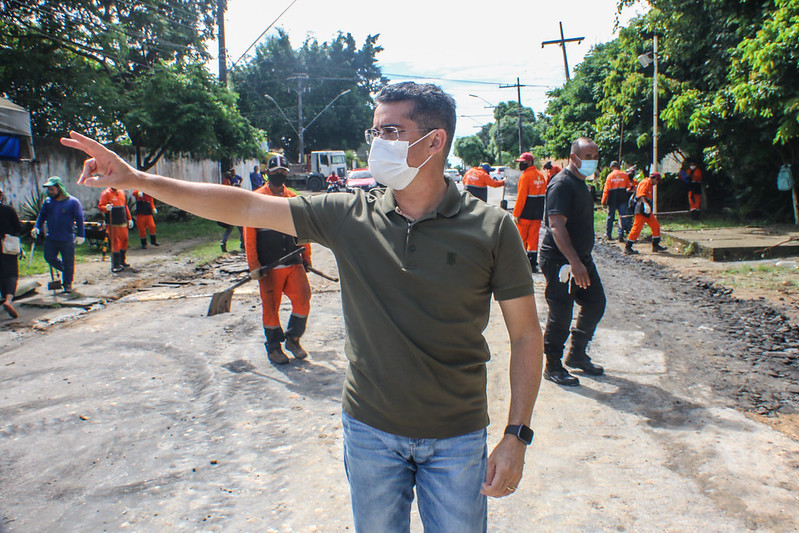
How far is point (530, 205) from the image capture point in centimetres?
977

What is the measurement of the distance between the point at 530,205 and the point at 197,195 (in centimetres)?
821

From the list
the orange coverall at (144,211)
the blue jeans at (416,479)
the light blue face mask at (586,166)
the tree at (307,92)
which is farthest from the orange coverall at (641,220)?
the tree at (307,92)

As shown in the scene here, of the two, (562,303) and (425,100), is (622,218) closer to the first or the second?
(562,303)

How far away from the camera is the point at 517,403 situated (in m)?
1.91

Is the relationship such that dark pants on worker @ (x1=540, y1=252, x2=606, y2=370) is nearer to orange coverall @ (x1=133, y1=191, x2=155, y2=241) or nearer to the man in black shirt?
the man in black shirt

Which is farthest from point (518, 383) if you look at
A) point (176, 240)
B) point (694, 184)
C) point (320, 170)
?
point (320, 170)

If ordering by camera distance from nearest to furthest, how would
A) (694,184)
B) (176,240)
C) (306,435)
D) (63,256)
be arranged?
(306,435)
(63,256)
(176,240)
(694,184)

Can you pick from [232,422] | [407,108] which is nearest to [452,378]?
[407,108]

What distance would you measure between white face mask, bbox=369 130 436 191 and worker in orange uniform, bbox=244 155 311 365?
155 inches

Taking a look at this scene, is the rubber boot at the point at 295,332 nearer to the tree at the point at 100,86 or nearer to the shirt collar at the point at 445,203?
the shirt collar at the point at 445,203

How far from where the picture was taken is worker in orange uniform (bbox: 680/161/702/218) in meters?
17.5

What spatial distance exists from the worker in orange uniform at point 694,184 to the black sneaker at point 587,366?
13.7 meters

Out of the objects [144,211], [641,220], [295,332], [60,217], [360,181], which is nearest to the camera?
[295,332]

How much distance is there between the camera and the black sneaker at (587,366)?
537cm
